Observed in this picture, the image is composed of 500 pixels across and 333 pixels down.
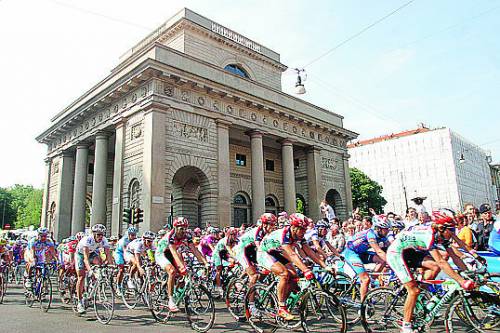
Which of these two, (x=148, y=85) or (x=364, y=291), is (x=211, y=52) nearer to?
(x=148, y=85)

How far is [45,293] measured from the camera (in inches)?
401

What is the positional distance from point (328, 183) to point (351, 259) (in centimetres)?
2462

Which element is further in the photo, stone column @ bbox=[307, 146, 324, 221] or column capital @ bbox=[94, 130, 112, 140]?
stone column @ bbox=[307, 146, 324, 221]

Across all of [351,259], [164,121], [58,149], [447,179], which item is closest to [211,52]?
[164,121]

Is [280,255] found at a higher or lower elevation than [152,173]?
lower

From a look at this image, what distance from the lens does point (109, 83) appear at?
25281 mm

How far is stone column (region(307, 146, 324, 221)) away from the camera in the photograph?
30.1 m

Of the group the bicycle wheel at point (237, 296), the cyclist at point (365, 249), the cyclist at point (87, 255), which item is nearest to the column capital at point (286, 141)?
the cyclist at point (87, 255)

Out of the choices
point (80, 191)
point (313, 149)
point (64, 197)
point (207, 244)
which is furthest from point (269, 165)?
point (207, 244)

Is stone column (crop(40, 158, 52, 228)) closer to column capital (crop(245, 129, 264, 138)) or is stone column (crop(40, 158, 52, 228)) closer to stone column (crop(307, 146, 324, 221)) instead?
column capital (crop(245, 129, 264, 138))

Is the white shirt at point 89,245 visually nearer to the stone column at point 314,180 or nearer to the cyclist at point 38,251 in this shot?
the cyclist at point 38,251

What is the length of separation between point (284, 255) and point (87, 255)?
482 cm

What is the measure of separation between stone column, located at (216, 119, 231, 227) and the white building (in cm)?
4081

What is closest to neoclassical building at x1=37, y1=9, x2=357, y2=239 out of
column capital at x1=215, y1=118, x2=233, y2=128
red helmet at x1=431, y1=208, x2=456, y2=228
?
column capital at x1=215, y1=118, x2=233, y2=128
